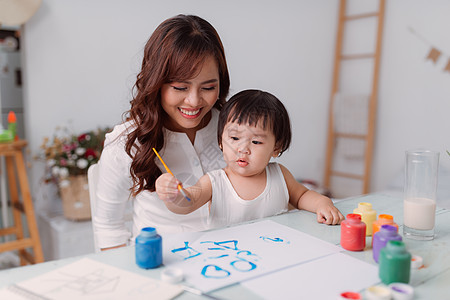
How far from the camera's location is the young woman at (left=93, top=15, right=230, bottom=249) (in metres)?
1.20

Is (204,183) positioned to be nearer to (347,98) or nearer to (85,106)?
(85,106)

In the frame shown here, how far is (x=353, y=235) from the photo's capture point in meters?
0.90

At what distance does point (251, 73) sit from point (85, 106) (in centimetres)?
122

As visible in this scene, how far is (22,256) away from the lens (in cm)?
240

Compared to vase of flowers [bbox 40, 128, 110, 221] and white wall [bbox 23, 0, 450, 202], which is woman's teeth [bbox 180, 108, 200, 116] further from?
vase of flowers [bbox 40, 128, 110, 221]

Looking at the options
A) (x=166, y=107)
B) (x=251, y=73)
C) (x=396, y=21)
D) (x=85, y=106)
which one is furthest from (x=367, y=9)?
(x=166, y=107)

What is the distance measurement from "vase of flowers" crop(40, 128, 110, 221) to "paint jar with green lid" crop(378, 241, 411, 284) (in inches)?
73.2

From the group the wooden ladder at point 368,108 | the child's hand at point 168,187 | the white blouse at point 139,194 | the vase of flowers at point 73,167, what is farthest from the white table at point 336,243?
the wooden ladder at point 368,108

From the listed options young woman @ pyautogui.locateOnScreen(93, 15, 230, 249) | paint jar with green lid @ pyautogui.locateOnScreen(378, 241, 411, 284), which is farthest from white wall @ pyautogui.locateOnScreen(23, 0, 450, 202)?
paint jar with green lid @ pyautogui.locateOnScreen(378, 241, 411, 284)

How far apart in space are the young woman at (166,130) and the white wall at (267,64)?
1034mm

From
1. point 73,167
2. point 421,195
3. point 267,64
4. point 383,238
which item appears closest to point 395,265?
point 383,238

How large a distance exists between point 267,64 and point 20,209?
194 centimetres

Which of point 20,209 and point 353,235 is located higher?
point 353,235

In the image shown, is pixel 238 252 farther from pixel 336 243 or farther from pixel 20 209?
pixel 20 209
